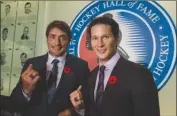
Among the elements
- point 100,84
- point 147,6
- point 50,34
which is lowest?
point 100,84

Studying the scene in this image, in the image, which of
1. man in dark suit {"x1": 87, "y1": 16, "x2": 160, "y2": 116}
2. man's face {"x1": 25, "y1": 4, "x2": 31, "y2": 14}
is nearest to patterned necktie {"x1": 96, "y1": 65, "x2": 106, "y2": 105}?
man in dark suit {"x1": 87, "y1": 16, "x2": 160, "y2": 116}

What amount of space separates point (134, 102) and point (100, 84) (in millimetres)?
204

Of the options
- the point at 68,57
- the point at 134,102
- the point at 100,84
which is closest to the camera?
the point at 134,102

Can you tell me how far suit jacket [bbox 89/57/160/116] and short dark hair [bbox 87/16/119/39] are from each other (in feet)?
0.52

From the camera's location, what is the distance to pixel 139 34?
5.00 feet

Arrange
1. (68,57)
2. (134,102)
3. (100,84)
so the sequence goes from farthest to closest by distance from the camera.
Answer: (68,57), (100,84), (134,102)

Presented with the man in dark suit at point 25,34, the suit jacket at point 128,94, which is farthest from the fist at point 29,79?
the suit jacket at point 128,94

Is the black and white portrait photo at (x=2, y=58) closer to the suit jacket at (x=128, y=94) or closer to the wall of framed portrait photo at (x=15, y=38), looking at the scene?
the wall of framed portrait photo at (x=15, y=38)

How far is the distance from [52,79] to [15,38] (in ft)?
1.24

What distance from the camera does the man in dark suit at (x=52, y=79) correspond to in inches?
60.6

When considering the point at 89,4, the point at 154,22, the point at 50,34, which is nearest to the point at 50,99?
the point at 50,34

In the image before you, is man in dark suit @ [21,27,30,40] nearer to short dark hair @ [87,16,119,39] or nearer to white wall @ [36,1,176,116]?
white wall @ [36,1,176,116]

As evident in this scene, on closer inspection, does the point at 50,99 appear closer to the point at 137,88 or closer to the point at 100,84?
the point at 100,84

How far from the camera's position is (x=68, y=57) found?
1591 millimetres
